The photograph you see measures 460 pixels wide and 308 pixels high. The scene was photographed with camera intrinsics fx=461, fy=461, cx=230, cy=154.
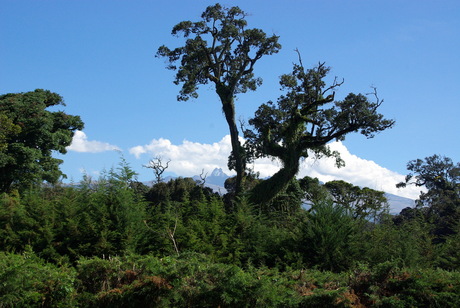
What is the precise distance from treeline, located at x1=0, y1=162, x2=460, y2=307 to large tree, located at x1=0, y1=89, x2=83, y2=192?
900 inches

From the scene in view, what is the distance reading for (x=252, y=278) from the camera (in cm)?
566

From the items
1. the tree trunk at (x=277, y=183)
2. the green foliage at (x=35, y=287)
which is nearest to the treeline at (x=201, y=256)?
the green foliage at (x=35, y=287)

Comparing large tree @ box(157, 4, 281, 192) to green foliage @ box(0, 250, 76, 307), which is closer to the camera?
green foliage @ box(0, 250, 76, 307)

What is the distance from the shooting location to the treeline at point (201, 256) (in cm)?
544

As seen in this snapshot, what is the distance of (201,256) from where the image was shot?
7.12 m

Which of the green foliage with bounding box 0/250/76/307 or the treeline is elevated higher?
the treeline

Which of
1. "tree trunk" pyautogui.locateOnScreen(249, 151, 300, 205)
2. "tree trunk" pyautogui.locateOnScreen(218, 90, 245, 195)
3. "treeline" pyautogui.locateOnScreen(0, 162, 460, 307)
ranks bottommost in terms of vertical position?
"treeline" pyautogui.locateOnScreen(0, 162, 460, 307)

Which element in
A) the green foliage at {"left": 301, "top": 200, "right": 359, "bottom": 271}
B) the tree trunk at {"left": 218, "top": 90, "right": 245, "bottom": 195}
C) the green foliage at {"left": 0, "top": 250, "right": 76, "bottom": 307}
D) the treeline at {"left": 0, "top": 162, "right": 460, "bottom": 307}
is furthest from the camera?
the tree trunk at {"left": 218, "top": 90, "right": 245, "bottom": 195}

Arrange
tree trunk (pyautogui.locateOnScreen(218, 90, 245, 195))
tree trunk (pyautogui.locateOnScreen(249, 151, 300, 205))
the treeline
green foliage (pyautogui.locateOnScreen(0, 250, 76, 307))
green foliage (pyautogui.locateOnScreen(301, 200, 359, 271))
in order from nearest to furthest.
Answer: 1. green foliage (pyautogui.locateOnScreen(0, 250, 76, 307))
2. the treeline
3. green foliage (pyautogui.locateOnScreen(301, 200, 359, 271))
4. tree trunk (pyautogui.locateOnScreen(249, 151, 300, 205))
5. tree trunk (pyautogui.locateOnScreen(218, 90, 245, 195))

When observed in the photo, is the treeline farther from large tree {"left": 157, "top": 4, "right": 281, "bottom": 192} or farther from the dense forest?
large tree {"left": 157, "top": 4, "right": 281, "bottom": 192}

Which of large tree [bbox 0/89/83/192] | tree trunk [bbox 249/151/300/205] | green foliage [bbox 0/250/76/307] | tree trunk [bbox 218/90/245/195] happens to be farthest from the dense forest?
large tree [bbox 0/89/83/192]

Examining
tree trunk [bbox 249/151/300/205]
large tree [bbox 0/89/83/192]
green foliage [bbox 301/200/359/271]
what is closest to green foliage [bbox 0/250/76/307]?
green foliage [bbox 301/200/359/271]

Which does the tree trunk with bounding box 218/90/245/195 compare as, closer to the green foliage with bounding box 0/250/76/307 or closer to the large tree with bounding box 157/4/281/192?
the large tree with bounding box 157/4/281/192

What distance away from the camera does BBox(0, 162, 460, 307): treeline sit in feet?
17.9
